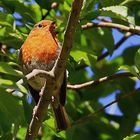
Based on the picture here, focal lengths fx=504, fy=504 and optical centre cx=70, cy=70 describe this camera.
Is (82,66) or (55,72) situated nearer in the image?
(55,72)

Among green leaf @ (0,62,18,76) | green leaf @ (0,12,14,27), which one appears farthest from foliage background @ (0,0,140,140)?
green leaf @ (0,62,18,76)

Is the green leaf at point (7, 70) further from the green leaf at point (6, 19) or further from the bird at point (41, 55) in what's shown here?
the bird at point (41, 55)

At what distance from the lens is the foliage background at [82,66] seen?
10.5ft

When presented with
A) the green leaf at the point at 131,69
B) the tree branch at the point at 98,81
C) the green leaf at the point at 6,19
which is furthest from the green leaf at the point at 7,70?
the tree branch at the point at 98,81

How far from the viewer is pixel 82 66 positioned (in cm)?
447

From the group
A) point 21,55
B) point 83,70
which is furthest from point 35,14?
point 83,70

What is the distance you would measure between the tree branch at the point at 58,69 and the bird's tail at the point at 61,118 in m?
0.66

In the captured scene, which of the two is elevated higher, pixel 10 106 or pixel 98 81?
pixel 10 106

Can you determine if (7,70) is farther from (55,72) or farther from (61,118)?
(61,118)

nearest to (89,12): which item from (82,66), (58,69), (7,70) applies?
(58,69)

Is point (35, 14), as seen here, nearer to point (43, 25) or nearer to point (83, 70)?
point (43, 25)

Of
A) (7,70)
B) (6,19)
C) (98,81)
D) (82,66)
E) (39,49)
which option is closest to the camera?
(7,70)

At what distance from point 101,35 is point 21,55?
2.28 ft

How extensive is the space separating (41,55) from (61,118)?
1.63 ft
